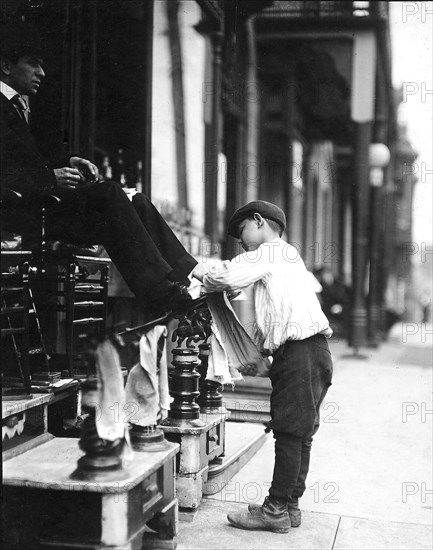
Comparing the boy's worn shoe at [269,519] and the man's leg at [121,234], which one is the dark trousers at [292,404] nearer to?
the boy's worn shoe at [269,519]

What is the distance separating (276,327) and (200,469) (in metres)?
1.01

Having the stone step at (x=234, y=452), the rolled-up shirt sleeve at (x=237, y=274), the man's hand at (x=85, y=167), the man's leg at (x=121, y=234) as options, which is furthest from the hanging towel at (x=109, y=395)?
the man's hand at (x=85, y=167)

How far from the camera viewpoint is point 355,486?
14.2 feet

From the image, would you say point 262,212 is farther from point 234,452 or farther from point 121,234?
point 234,452

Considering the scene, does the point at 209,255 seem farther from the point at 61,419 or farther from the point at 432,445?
the point at 61,419

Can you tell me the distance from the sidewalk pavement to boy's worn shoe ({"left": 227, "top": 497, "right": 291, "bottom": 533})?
39mm

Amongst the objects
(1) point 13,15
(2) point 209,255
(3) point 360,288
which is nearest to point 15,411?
(1) point 13,15

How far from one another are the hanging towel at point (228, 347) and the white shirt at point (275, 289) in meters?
0.12

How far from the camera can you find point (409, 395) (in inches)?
299

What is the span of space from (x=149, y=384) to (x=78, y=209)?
46.6 inches

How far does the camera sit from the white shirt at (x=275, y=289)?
338cm

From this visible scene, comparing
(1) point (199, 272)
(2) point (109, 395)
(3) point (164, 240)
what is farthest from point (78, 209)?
(2) point (109, 395)

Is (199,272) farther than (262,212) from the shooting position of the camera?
No

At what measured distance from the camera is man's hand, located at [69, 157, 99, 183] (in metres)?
3.98
